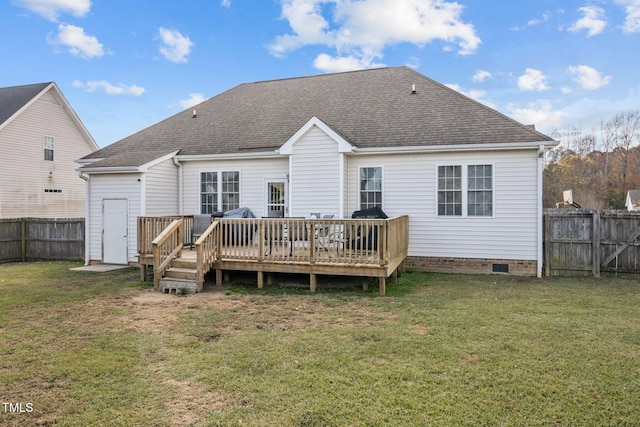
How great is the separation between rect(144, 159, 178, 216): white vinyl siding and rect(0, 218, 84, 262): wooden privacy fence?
368 cm

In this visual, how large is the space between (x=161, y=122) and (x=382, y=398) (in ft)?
47.5

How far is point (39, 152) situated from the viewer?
18562mm

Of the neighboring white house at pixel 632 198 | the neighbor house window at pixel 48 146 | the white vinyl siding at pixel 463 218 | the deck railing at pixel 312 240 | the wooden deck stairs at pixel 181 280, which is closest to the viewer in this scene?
the deck railing at pixel 312 240

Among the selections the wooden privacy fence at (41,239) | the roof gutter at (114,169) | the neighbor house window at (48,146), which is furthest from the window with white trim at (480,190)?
the neighbor house window at (48,146)

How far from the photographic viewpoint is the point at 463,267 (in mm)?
10562

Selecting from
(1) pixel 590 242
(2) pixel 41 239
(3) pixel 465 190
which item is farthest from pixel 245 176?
(1) pixel 590 242

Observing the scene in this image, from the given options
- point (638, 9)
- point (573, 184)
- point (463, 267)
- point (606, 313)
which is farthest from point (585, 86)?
point (606, 313)

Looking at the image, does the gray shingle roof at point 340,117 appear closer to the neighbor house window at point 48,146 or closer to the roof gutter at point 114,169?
the roof gutter at point 114,169

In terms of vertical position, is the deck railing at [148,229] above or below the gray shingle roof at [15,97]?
below

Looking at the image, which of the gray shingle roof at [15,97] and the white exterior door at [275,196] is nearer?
the white exterior door at [275,196]

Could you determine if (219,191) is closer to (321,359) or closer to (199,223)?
(199,223)

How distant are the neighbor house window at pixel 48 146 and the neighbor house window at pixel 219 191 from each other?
37.5 feet

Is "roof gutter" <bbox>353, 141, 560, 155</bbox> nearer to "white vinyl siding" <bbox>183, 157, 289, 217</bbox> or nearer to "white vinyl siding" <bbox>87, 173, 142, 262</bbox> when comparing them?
"white vinyl siding" <bbox>183, 157, 289, 217</bbox>

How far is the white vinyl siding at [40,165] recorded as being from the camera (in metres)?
17.2
